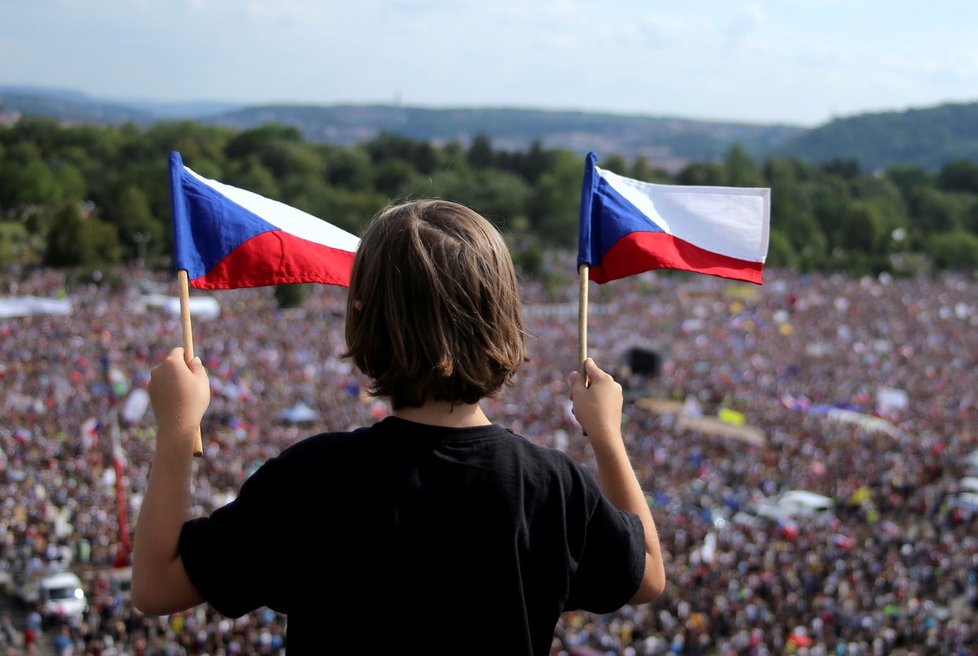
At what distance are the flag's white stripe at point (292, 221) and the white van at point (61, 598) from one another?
369 inches

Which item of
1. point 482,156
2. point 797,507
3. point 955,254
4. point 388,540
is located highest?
point 388,540

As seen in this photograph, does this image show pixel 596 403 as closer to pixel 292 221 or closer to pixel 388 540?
A: pixel 388 540

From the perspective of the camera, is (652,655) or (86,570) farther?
(86,570)

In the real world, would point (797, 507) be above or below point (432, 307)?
below

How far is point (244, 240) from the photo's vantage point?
247 centimetres

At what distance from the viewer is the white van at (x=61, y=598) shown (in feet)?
35.1

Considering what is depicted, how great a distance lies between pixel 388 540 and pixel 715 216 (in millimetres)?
1613

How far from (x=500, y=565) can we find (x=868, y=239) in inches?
2584

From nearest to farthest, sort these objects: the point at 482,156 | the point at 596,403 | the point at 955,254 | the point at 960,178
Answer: the point at 596,403
the point at 955,254
the point at 482,156
the point at 960,178

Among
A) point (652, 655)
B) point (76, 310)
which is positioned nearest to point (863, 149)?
point (76, 310)

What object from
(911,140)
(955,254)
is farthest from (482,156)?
(911,140)

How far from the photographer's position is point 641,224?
2602 mm

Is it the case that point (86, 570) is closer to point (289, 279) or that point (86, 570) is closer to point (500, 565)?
point (289, 279)

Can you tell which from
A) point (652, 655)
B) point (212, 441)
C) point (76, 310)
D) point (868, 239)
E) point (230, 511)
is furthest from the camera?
point (868, 239)
